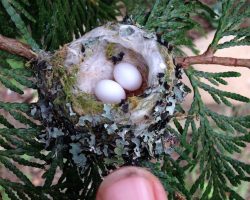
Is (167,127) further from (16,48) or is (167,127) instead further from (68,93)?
(16,48)

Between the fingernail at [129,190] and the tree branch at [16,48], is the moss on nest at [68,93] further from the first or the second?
the fingernail at [129,190]

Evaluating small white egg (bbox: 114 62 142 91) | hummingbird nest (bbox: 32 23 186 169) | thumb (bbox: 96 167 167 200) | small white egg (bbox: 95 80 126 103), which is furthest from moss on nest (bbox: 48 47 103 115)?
thumb (bbox: 96 167 167 200)

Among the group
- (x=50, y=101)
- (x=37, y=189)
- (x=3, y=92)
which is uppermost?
(x=50, y=101)

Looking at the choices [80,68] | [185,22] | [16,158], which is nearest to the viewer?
[16,158]

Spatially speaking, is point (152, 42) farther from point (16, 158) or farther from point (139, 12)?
point (16, 158)

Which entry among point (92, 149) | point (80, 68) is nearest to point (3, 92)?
point (80, 68)

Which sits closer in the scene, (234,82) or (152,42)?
(152,42)

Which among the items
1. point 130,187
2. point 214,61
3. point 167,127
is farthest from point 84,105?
point 130,187
